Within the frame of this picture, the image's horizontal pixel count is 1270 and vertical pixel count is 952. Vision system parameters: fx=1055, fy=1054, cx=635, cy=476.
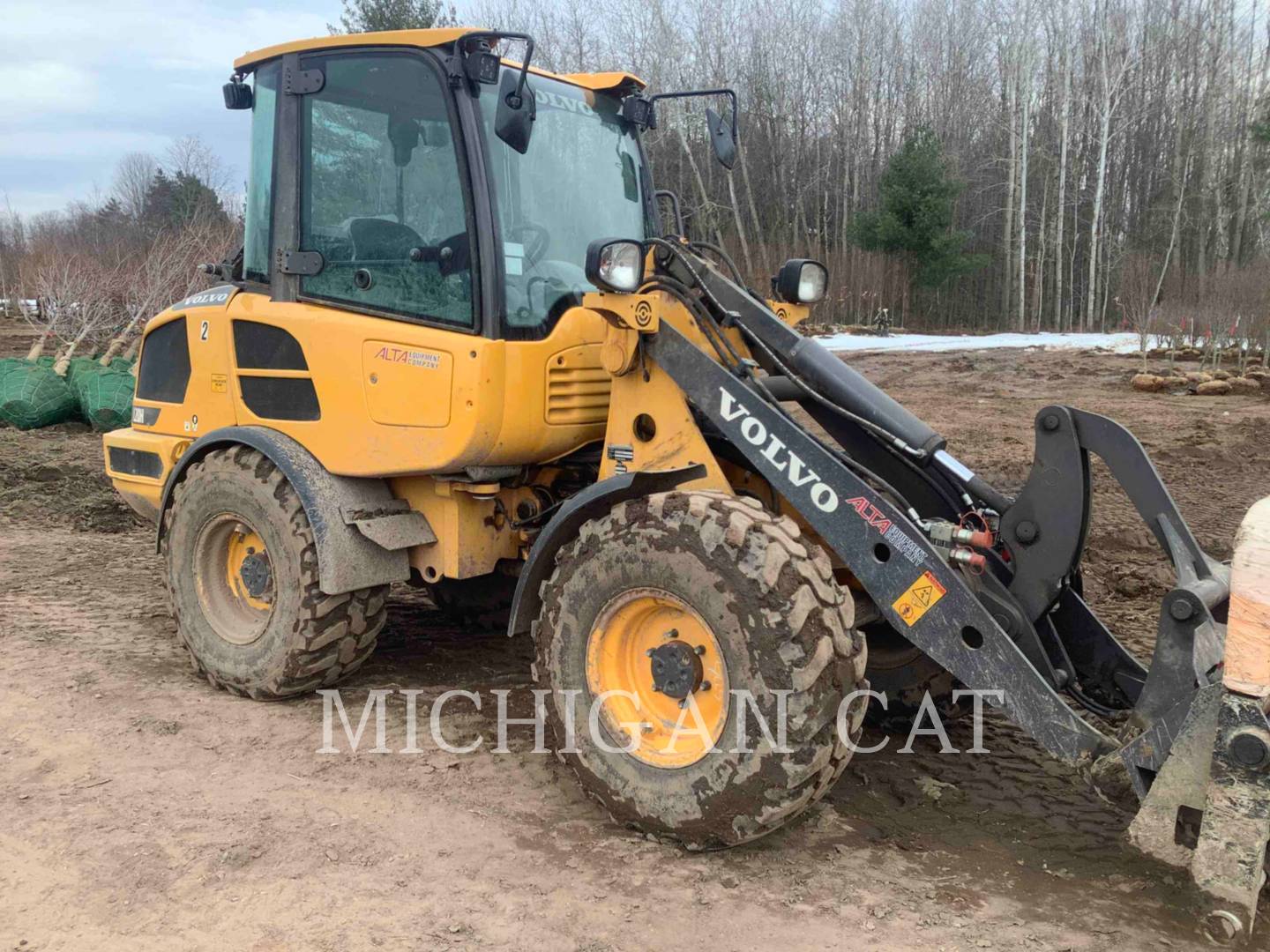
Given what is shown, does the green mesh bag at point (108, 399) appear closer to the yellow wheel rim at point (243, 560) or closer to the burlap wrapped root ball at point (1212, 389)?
the yellow wheel rim at point (243, 560)

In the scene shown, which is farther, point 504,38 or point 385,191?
point 385,191

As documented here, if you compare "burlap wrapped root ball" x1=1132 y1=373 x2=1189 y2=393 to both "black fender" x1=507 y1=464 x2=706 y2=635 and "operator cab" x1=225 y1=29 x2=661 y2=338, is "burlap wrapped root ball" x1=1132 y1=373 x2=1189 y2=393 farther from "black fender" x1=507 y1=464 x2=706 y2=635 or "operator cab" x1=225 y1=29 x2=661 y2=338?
"black fender" x1=507 y1=464 x2=706 y2=635

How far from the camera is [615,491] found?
3.44 meters

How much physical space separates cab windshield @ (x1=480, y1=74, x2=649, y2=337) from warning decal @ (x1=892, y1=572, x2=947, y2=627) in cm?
167

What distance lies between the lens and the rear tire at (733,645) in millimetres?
3035

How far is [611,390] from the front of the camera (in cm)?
385

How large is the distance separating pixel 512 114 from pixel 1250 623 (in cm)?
257

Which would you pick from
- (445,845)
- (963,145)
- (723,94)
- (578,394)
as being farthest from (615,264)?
(963,145)

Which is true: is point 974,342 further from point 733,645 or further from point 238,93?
point 733,645

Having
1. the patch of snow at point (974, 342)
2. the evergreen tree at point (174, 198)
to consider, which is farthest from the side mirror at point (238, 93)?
the evergreen tree at point (174, 198)

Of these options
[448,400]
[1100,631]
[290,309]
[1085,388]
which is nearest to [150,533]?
[290,309]

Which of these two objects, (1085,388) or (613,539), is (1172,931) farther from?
(1085,388)

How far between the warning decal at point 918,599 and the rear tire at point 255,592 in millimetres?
2244

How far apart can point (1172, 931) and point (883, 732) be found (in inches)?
58.3
